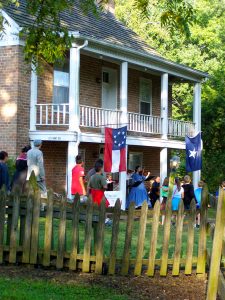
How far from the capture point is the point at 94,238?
715 centimetres

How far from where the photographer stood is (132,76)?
23406mm

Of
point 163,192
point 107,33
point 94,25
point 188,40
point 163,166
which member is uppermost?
point 188,40

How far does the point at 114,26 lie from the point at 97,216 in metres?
17.8

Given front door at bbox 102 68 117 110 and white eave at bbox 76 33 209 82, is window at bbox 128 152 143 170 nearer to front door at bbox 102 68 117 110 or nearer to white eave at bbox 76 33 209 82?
front door at bbox 102 68 117 110

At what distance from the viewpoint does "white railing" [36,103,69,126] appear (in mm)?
17516

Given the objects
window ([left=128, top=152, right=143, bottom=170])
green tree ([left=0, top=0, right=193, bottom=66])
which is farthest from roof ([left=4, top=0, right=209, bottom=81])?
green tree ([left=0, top=0, right=193, bottom=66])

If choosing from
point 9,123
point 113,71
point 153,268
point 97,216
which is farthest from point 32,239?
point 113,71

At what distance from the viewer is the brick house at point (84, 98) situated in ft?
56.7

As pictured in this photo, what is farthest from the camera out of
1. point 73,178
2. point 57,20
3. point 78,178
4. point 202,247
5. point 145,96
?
point 145,96

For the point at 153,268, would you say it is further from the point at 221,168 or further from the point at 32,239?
the point at 221,168

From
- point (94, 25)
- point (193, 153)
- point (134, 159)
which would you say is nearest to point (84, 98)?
point (94, 25)

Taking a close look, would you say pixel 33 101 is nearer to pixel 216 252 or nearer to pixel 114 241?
pixel 114 241

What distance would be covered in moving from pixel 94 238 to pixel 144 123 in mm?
14451

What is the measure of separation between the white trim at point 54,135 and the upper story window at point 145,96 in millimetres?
7387
